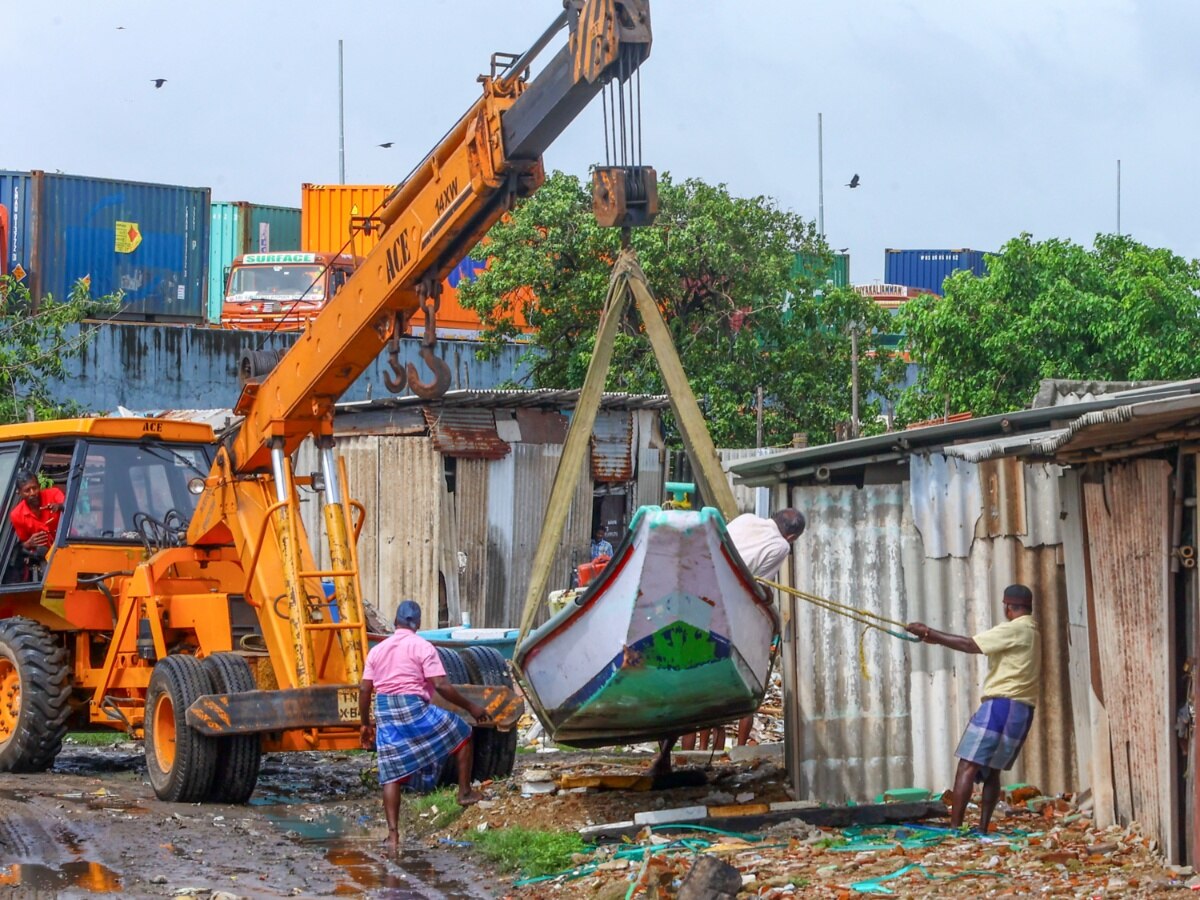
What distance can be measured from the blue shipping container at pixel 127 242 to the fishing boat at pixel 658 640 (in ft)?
72.0

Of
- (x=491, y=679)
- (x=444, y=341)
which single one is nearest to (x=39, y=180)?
(x=444, y=341)

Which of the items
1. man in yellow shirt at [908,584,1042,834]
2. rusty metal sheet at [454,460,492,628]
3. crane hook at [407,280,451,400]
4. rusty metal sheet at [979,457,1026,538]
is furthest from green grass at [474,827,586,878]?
rusty metal sheet at [454,460,492,628]

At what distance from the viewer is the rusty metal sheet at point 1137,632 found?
769 cm

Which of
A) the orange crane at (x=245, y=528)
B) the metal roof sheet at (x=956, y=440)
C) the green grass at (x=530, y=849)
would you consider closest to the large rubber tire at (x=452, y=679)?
the orange crane at (x=245, y=528)

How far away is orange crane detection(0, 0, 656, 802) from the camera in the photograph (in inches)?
388

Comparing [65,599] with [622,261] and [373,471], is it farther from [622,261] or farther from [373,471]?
[373,471]

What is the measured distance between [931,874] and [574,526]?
12.8 m

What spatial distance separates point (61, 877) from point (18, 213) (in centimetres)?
2307

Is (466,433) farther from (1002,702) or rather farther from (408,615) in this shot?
(1002,702)

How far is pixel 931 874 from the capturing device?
7.52 m

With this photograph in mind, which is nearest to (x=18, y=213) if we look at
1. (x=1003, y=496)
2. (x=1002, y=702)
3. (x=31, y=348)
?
(x=31, y=348)

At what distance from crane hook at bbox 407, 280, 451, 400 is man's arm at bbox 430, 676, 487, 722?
1769 millimetres

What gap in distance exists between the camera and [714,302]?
24.3 metres

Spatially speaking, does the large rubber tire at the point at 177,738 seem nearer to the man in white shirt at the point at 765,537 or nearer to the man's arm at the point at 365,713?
the man's arm at the point at 365,713
